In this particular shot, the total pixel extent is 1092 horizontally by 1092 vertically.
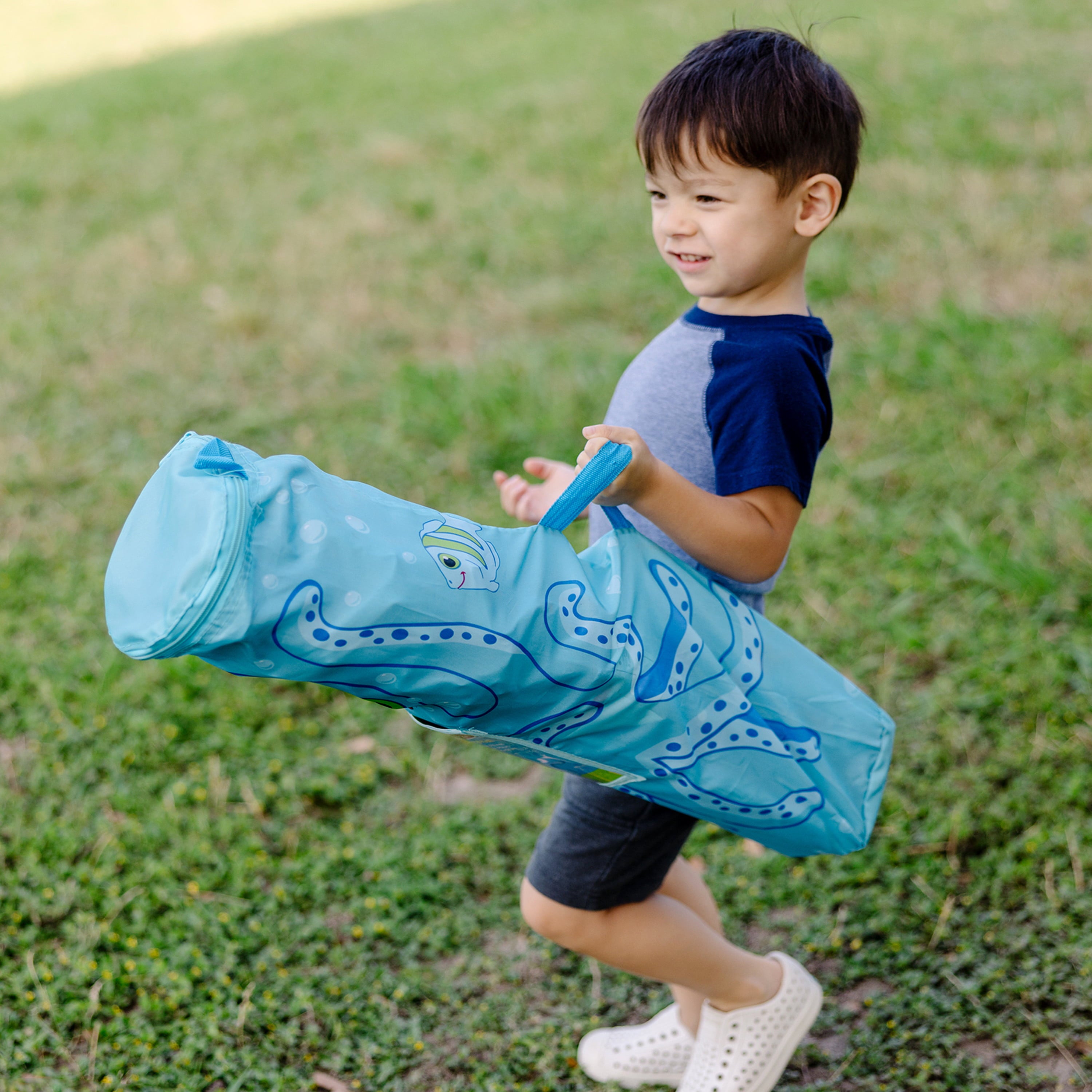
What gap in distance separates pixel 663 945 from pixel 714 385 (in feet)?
3.28

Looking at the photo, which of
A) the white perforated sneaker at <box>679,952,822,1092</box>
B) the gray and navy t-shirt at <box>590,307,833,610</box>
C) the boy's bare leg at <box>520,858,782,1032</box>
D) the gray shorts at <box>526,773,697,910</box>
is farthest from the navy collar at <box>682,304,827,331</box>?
the white perforated sneaker at <box>679,952,822,1092</box>

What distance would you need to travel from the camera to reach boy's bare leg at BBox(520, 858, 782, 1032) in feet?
6.44

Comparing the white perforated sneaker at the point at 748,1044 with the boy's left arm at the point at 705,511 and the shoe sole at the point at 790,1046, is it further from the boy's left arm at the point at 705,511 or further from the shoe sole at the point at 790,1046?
the boy's left arm at the point at 705,511

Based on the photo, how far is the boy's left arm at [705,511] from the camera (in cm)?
151

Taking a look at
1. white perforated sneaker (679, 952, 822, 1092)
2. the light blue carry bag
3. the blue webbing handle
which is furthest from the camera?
white perforated sneaker (679, 952, 822, 1092)

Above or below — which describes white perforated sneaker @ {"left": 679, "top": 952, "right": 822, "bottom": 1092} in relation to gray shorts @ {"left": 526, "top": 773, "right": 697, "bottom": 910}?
below

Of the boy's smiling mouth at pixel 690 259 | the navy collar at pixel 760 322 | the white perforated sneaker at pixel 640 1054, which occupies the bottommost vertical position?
the white perforated sneaker at pixel 640 1054

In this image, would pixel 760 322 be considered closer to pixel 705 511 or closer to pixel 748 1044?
pixel 705 511

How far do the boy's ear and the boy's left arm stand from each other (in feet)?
1.33

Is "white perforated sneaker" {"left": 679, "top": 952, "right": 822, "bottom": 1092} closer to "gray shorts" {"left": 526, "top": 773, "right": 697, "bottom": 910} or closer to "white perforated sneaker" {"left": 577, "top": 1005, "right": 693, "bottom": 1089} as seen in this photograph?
"white perforated sneaker" {"left": 577, "top": 1005, "right": 693, "bottom": 1089}

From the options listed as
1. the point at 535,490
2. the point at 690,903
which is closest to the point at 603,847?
the point at 690,903

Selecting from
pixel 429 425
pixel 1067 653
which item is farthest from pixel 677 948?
pixel 429 425

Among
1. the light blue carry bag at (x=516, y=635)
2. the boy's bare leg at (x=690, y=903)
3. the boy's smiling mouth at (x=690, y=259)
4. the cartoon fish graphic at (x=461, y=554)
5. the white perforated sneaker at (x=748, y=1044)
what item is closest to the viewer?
the light blue carry bag at (x=516, y=635)

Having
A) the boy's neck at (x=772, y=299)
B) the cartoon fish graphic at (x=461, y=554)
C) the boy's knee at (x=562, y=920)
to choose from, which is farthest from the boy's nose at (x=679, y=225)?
the boy's knee at (x=562, y=920)
